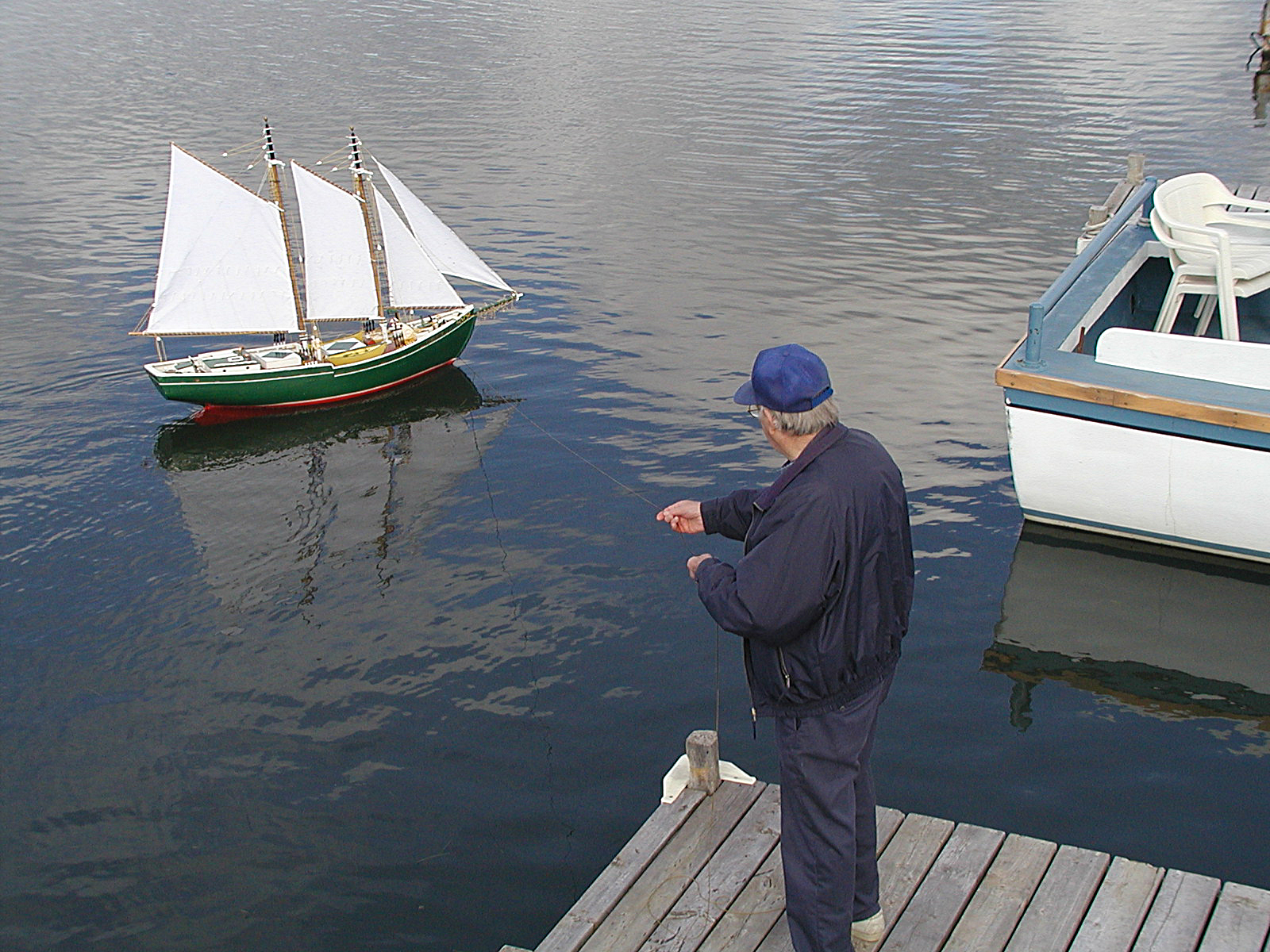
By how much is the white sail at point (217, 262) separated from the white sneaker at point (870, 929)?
1736 cm

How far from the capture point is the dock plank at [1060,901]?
5.57m

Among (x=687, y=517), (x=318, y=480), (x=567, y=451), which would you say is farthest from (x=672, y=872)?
(x=318, y=480)

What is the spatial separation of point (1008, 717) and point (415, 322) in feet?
45.8

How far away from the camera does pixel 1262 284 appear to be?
11453mm

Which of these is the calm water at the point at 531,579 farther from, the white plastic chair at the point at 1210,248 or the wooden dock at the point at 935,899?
the white plastic chair at the point at 1210,248

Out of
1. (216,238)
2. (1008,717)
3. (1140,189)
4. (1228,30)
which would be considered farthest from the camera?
(1228,30)

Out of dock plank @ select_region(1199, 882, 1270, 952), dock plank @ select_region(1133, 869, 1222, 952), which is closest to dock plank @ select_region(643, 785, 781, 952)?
dock plank @ select_region(1133, 869, 1222, 952)

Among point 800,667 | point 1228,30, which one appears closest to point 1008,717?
point 800,667

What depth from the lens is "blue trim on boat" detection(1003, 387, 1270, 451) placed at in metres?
10.0

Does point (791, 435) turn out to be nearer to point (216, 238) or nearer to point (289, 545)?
point (289, 545)

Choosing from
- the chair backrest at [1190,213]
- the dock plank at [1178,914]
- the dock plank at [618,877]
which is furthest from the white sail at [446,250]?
the dock plank at [1178,914]

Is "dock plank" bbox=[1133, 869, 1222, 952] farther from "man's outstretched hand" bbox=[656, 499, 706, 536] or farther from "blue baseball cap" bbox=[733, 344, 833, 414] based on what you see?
"blue baseball cap" bbox=[733, 344, 833, 414]

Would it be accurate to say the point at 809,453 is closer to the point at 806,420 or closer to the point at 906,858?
the point at 806,420

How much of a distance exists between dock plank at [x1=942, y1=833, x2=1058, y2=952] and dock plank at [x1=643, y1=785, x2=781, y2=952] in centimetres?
110
